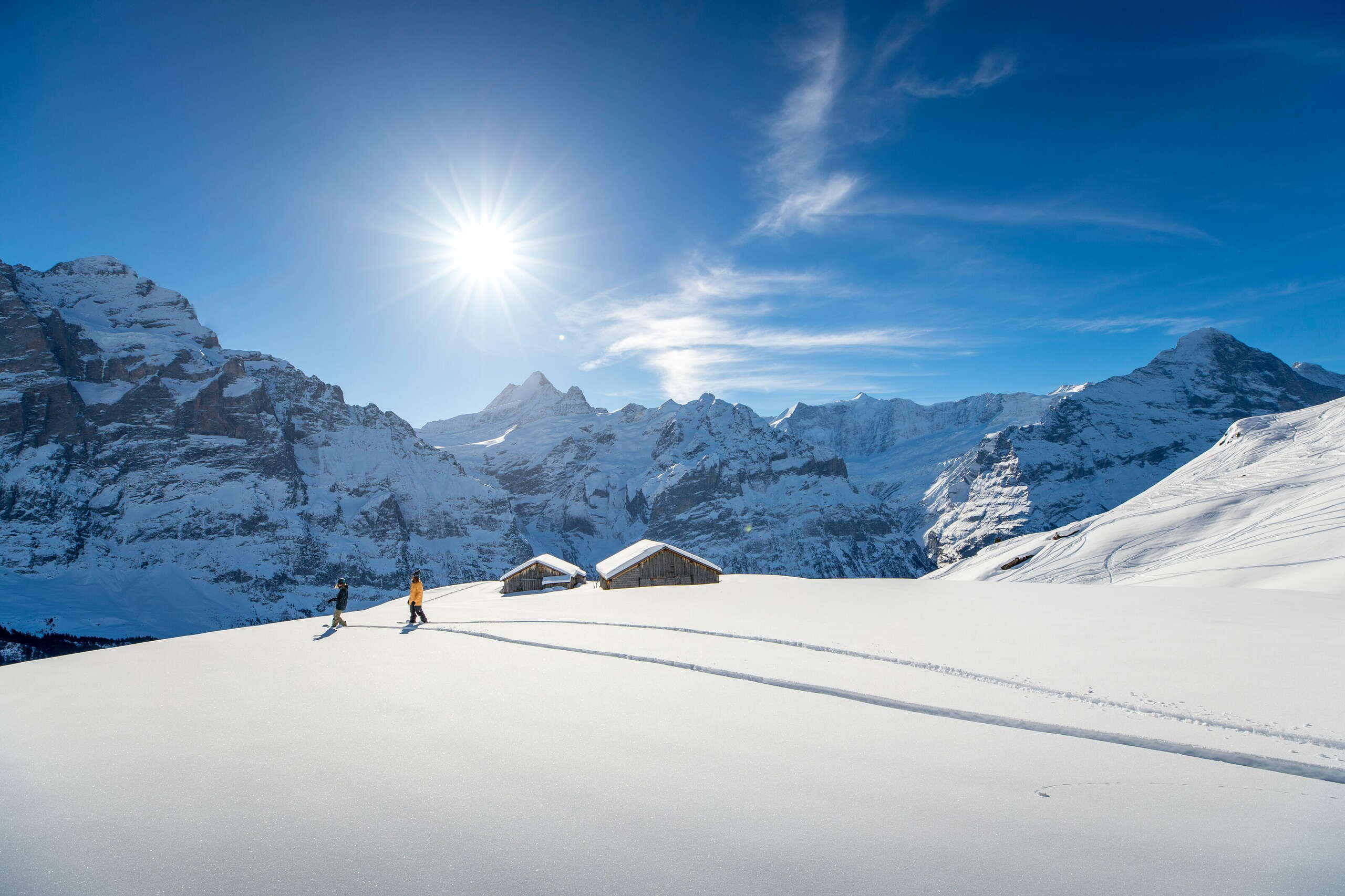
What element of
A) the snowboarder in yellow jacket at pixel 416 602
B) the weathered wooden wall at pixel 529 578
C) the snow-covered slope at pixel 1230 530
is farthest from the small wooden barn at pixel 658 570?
the snow-covered slope at pixel 1230 530

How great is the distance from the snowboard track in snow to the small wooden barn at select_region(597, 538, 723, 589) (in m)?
26.6

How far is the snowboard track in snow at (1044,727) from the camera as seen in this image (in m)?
5.35

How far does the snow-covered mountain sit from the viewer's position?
14300 cm

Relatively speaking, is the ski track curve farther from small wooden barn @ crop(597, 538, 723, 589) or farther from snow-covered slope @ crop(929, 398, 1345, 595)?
small wooden barn @ crop(597, 538, 723, 589)

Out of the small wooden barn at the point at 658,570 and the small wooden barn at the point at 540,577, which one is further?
the small wooden barn at the point at 540,577

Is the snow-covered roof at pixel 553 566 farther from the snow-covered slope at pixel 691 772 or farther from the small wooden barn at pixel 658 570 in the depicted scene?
the snow-covered slope at pixel 691 772

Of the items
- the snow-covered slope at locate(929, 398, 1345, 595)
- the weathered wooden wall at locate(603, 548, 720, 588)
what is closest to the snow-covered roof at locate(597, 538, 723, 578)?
the weathered wooden wall at locate(603, 548, 720, 588)

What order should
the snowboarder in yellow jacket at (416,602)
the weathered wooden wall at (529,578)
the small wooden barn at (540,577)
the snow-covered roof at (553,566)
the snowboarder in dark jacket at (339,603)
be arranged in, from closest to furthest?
the snowboarder in dark jacket at (339,603), the snowboarder in yellow jacket at (416,602), the weathered wooden wall at (529,578), the small wooden barn at (540,577), the snow-covered roof at (553,566)

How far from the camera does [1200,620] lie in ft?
42.9

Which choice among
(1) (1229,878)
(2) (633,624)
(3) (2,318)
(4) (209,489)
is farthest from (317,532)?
(1) (1229,878)

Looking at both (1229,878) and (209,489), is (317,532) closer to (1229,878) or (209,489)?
(209,489)

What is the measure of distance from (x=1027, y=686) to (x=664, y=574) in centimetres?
2995

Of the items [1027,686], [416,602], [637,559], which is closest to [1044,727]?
[1027,686]

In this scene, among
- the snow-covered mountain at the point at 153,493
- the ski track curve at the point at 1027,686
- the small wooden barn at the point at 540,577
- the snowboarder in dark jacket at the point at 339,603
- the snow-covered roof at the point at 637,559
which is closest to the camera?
the ski track curve at the point at 1027,686
